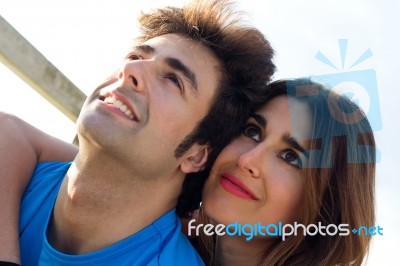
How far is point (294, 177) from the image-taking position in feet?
6.15

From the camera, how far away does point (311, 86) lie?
2.06 metres

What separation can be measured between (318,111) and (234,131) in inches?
14.7

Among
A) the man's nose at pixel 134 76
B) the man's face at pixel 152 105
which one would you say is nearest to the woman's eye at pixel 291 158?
the man's face at pixel 152 105

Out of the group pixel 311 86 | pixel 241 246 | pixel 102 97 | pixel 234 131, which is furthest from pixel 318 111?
pixel 102 97

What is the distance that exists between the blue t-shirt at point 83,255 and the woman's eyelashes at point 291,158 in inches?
21.0

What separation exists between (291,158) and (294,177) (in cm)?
8

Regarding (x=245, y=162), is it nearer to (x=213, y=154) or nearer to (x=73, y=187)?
(x=213, y=154)

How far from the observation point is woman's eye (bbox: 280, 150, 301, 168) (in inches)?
73.5

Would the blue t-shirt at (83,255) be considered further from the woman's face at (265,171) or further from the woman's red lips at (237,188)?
the woman's red lips at (237,188)

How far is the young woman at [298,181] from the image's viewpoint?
1.82 m

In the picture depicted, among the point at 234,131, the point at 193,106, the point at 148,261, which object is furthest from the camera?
the point at 234,131

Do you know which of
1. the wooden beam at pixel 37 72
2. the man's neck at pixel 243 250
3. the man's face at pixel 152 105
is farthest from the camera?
the wooden beam at pixel 37 72

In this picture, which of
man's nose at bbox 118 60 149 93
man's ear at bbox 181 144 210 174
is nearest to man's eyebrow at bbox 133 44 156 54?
man's nose at bbox 118 60 149 93

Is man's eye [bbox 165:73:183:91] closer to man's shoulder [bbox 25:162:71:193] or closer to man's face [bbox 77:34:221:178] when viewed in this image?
man's face [bbox 77:34:221:178]
